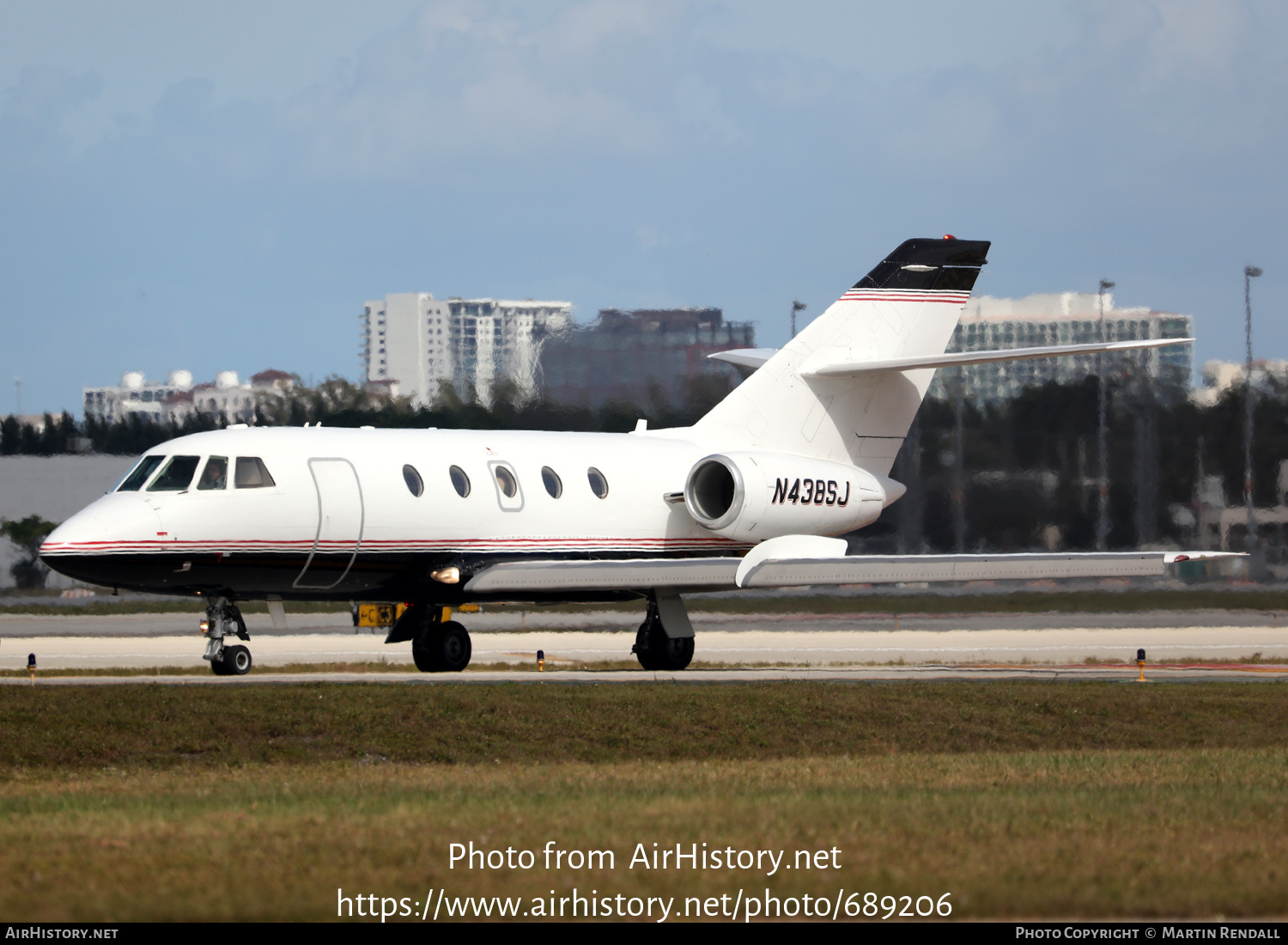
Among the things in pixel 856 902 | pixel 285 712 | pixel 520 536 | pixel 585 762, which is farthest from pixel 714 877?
pixel 520 536

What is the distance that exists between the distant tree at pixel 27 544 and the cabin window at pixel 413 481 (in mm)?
22292

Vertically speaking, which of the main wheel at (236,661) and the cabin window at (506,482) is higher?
the cabin window at (506,482)

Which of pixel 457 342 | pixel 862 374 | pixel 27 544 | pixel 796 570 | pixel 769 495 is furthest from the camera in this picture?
pixel 27 544

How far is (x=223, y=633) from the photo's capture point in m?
23.3

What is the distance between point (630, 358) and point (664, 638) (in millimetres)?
11544

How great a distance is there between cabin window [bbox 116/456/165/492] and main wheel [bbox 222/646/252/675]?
2.57 m

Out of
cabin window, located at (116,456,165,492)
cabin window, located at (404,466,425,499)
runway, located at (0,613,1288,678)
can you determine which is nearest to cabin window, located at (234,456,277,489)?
cabin window, located at (116,456,165,492)

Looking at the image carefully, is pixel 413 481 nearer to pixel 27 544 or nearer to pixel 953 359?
pixel 953 359

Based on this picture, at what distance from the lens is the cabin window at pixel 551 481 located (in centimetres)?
2638

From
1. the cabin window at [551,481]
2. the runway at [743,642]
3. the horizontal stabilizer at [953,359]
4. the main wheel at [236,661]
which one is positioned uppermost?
the horizontal stabilizer at [953,359]

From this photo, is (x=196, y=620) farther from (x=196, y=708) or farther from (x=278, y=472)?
(x=196, y=708)

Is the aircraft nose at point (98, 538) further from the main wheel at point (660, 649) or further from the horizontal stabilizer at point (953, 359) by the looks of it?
the horizontal stabilizer at point (953, 359)

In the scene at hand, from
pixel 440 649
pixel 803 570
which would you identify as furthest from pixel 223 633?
pixel 803 570

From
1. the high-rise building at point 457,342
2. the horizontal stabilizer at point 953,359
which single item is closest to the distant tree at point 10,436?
the high-rise building at point 457,342
